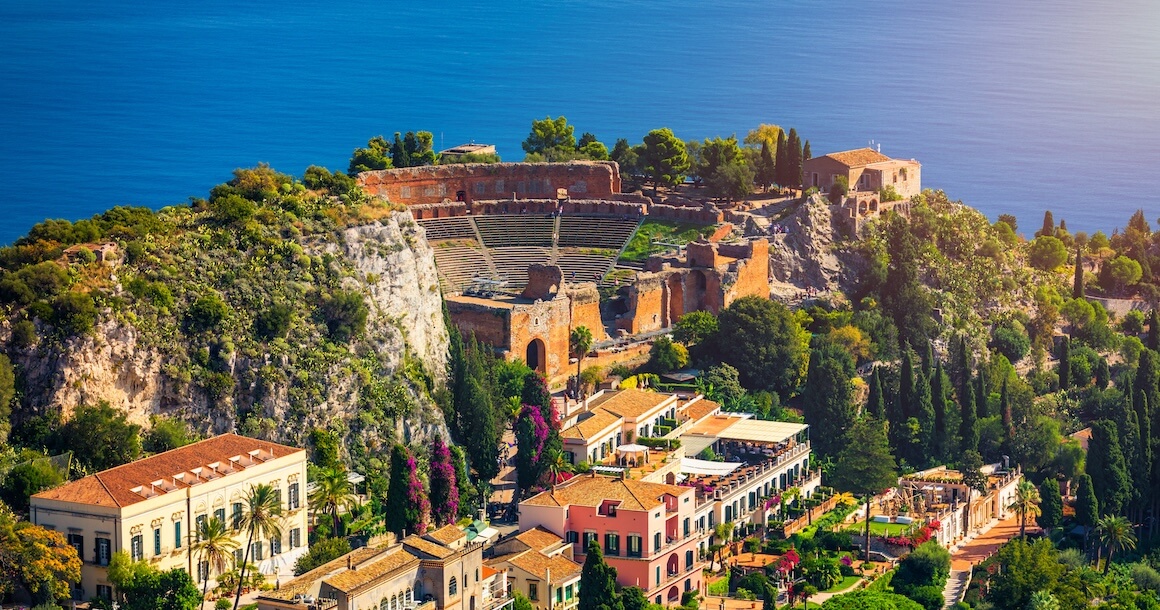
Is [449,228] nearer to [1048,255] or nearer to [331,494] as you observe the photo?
[1048,255]

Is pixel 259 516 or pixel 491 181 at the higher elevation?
pixel 491 181

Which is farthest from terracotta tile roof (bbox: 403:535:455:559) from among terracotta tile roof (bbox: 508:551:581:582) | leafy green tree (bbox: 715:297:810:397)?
leafy green tree (bbox: 715:297:810:397)

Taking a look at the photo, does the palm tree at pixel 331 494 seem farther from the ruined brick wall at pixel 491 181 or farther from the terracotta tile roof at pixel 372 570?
the ruined brick wall at pixel 491 181

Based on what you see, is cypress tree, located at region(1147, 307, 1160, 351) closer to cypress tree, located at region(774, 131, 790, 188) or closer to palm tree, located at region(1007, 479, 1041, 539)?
cypress tree, located at region(774, 131, 790, 188)

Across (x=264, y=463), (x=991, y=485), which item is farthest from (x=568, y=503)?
(x=991, y=485)

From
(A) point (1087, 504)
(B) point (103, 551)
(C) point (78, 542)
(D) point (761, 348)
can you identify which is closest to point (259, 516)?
(B) point (103, 551)

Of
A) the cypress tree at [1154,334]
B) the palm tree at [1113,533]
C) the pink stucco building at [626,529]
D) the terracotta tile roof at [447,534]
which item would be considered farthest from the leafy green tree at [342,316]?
the cypress tree at [1154,334]

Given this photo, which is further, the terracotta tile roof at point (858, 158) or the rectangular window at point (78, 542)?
the terracotta tile roof at point (858, 158)
